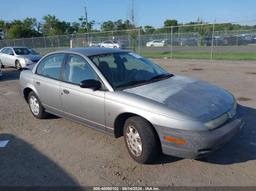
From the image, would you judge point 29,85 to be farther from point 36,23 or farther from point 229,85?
point 36,23

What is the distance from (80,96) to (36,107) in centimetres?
187

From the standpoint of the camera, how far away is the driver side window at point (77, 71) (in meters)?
4.21

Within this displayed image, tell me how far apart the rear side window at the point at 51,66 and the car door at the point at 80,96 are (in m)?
0.24

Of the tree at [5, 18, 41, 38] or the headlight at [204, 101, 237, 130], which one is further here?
the tree at [5, 18, 41, 38]

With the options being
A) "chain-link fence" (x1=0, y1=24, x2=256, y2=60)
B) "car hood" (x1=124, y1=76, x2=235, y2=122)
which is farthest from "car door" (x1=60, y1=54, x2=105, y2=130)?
"chain-link fence" (x1=0, y1=24, x2=256, y2=60)

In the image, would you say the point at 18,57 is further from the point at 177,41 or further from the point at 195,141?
the point at 177,41

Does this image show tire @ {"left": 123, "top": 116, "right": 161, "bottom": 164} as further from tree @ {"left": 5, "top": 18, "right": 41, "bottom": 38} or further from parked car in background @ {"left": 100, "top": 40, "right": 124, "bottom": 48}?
tree @ {"left": 5, "top": 18, "right": 41, "bottom": 38}

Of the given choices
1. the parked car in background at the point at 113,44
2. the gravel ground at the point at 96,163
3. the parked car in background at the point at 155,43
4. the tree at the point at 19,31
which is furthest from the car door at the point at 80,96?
the tree at the point at 19,31

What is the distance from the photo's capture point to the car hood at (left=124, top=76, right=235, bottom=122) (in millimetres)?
3285

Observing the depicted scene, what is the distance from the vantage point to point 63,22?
71.1m

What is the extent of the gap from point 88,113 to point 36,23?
83.8 metres

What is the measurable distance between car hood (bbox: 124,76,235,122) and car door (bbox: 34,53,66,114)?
1.65 m

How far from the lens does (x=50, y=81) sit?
4.95 m

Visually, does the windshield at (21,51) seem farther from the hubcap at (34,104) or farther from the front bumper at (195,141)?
the front bumper at (195,141)
